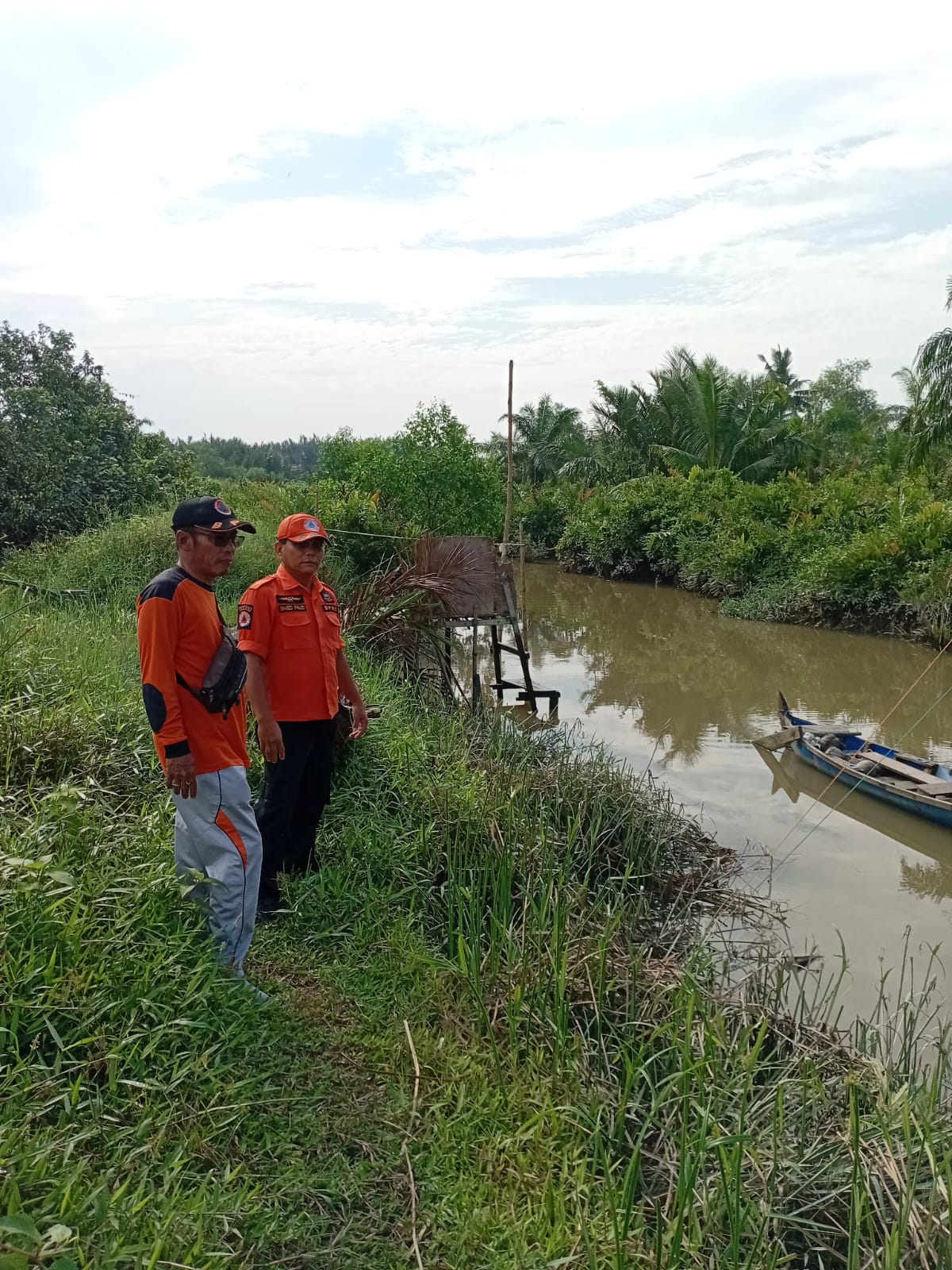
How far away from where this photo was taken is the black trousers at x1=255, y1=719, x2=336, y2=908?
377 centimetres

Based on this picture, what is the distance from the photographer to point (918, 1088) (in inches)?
114

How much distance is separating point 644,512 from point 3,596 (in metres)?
18.7

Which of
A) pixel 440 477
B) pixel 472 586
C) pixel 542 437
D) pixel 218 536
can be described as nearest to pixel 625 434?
pixel 542 437

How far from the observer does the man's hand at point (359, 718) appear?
13.7ft

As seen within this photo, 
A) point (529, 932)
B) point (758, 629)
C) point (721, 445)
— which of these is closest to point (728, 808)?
point (529, 932)

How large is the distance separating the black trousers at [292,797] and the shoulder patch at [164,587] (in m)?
0.97

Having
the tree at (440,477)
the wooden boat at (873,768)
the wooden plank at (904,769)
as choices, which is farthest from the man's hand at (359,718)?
the tree at (440,477)

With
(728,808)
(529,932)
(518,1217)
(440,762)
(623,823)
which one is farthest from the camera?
(728,808)

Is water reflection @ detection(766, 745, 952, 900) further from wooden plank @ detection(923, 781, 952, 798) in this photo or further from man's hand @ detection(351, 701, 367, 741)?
man's hand @ detection(351, 701, 367, 741)

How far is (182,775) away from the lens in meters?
2.88

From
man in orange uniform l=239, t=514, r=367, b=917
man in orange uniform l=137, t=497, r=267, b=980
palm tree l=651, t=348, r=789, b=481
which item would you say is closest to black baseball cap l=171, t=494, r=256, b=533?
man in orange uniform l=137, t=497, r=267, b=980

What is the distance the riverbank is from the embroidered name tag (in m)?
12.7

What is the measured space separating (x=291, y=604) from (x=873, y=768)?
577 centimetres

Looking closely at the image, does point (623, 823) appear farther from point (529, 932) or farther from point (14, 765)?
point (14, 765)
